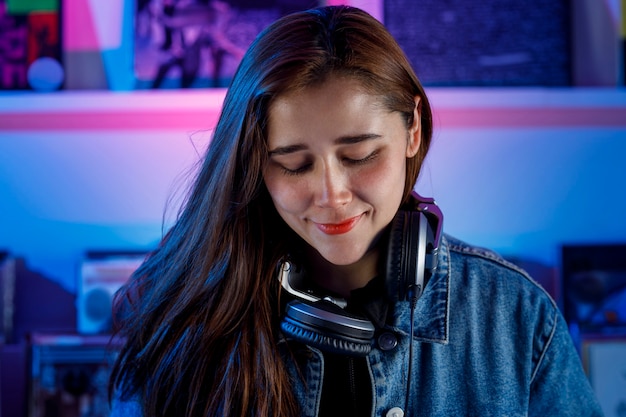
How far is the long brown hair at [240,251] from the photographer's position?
1.03m

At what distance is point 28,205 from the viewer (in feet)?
5.95

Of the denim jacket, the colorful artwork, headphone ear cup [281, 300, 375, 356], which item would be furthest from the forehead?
the colorful artwork

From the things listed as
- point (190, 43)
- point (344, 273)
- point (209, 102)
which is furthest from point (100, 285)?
point (344, 273)

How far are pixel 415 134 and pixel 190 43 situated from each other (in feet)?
2.76

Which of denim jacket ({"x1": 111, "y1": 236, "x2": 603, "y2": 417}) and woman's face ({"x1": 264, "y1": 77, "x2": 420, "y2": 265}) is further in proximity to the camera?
denim jacket ({"x1": 111, "y1": 236, "x2": 603, "y2": 417})

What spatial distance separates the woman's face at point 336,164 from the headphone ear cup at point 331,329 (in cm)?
9

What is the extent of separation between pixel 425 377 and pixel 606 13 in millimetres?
1107

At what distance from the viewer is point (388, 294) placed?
108 centimetres

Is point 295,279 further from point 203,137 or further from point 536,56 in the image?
point 536,56

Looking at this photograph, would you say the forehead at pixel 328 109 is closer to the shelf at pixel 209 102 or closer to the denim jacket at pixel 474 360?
the denim jacket at pixel 474 360

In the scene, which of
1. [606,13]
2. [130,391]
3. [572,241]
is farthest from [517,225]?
[130,391]

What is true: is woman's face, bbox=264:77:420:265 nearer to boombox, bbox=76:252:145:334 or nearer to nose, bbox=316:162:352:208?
nose, bbox=316:162:352:208

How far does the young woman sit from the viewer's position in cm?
101

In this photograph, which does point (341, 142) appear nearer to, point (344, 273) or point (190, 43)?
point (344, 273)
